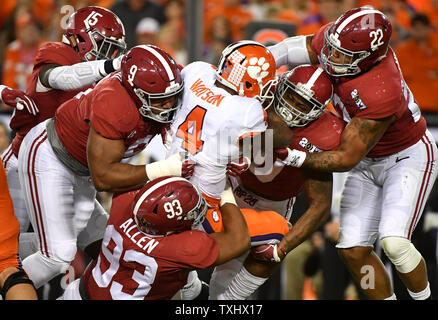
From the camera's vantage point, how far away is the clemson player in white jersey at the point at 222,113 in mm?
4168

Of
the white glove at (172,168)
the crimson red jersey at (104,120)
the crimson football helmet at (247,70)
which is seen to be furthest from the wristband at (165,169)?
the crimson football helmet at (247,70)

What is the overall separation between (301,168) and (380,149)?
0.55 meters

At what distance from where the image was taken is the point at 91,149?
166 inches

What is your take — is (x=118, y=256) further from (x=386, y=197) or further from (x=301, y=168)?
(x=386, y=197)

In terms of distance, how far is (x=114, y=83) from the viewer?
4363 millimetres

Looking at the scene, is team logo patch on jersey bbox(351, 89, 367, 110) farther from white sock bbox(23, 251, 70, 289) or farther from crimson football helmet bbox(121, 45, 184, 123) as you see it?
white sock bbox(23, 251, 70, 289)

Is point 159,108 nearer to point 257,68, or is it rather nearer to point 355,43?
point 257,68

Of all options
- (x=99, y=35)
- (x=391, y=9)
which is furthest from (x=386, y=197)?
(x=391, y=9)

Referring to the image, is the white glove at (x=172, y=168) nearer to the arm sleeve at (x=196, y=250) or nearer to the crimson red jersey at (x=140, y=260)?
the crimson red jersey at (x=140, y=260)

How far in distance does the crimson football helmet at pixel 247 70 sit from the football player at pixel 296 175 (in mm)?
278

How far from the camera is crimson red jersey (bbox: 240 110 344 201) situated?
4609mm

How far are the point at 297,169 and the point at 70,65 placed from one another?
157 cm

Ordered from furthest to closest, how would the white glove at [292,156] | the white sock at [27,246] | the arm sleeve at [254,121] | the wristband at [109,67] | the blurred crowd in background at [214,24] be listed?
the blurred crowd in background at [214,24] → the white sock at [27,246] → the wristband at [109,67] → the white glove at [292,156] → the arm sleeve at [254,121]

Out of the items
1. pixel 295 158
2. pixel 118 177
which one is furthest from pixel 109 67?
pixel 295 158
